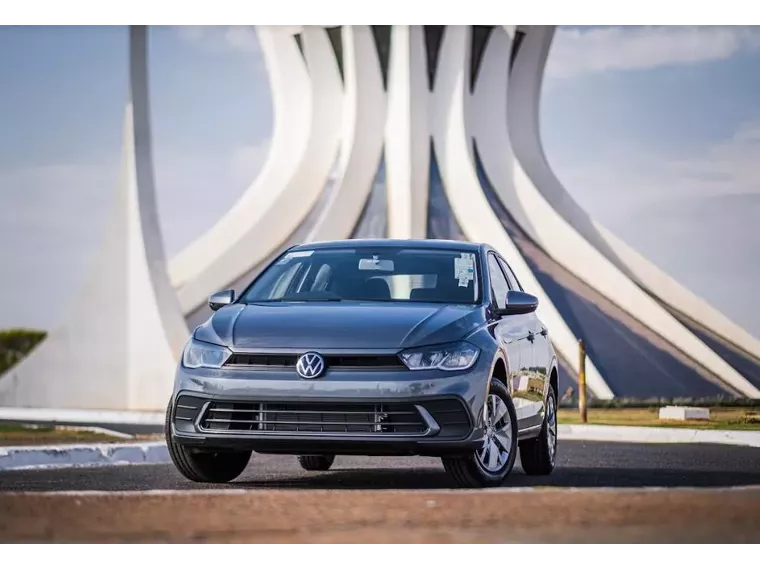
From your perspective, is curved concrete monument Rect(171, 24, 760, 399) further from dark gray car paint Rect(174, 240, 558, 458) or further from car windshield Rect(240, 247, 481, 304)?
dark gray car paint Rect(174, 240, 558, 458)

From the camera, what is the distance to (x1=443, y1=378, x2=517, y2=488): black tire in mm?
9273

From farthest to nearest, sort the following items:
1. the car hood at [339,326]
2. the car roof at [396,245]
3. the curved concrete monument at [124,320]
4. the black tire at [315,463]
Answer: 1. the curved concrete monument at [124,320]
2. the black tire at [315,463]
3. the car roof at [396,245]
4. the car hood at [339,326]

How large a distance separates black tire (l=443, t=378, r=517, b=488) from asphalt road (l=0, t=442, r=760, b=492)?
0.87 m

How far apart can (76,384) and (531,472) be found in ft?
68.7

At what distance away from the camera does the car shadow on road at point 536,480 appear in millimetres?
10540

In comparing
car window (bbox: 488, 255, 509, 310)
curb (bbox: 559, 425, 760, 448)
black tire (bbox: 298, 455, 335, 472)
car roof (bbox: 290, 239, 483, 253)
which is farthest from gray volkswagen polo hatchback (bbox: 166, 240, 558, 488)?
curb (bbox: 559, 425, 760, 448)

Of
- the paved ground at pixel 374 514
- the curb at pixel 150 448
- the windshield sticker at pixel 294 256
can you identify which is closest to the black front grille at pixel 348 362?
the paved ground at pixel 374 514

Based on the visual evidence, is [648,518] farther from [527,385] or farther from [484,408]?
[527,385]

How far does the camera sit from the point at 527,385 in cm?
1082

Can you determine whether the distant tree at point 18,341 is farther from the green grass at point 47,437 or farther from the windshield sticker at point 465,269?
the windshield sticker at point 465,269

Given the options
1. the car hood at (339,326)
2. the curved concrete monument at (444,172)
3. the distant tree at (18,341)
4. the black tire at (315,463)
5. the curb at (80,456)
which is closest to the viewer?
the car hood at (339,326)

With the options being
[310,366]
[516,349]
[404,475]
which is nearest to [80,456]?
[404,475]

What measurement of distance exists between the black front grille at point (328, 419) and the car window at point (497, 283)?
4.92 ft
